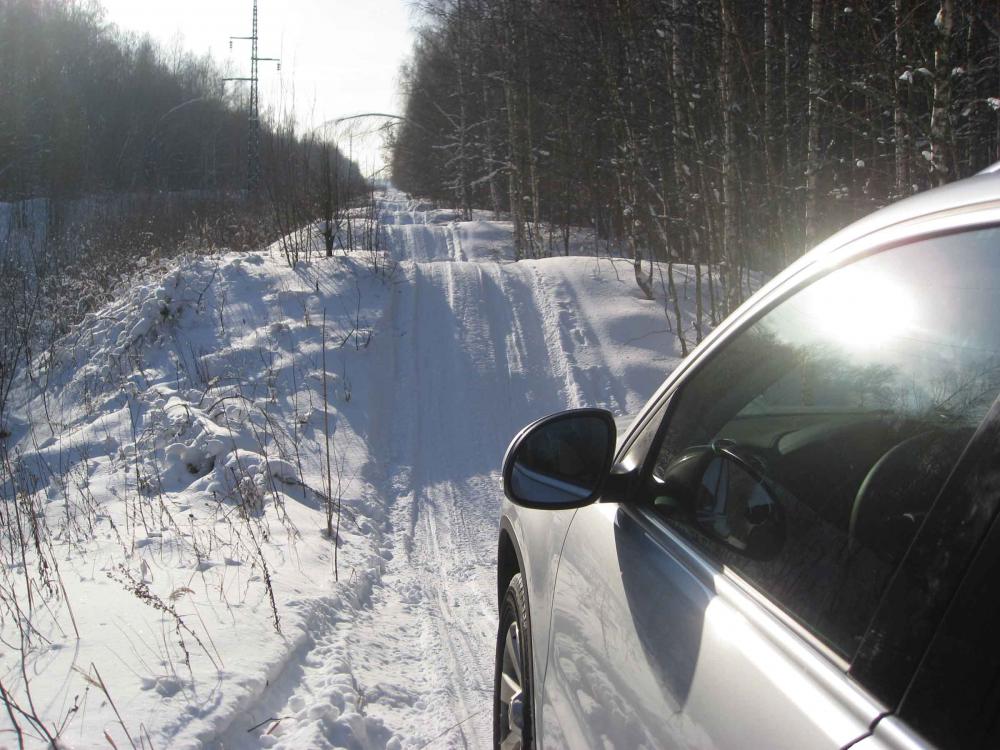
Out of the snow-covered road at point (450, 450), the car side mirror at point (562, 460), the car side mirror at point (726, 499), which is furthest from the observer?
the snow-covered road at point (450, 450)

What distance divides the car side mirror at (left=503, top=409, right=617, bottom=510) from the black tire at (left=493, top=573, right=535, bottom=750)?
606 millimetres

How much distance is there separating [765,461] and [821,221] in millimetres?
9036

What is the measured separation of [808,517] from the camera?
4.27 feet

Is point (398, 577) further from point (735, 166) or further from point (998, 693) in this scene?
point (735, 166)

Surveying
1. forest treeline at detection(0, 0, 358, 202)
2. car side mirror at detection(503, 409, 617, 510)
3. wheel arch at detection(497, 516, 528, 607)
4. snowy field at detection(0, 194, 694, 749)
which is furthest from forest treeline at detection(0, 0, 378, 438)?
car side mirror at detection(503, 409, 617, 510)

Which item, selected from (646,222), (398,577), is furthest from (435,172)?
(398,577)

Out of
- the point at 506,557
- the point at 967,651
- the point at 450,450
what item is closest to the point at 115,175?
the point at 450,450

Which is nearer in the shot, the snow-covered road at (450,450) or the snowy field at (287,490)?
the snowy field at (287,490)

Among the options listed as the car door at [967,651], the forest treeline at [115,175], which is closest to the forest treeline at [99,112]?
the forest treeline at [115,175]

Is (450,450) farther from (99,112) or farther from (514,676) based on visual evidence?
(99,112)

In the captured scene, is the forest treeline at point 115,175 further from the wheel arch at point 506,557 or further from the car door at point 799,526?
the car door at point 799,526

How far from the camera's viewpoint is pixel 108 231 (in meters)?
18.2

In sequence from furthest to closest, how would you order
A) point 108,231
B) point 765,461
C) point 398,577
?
point 108,231 → point 398,577 → point 765,461

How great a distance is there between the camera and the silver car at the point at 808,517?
0.89 meters
